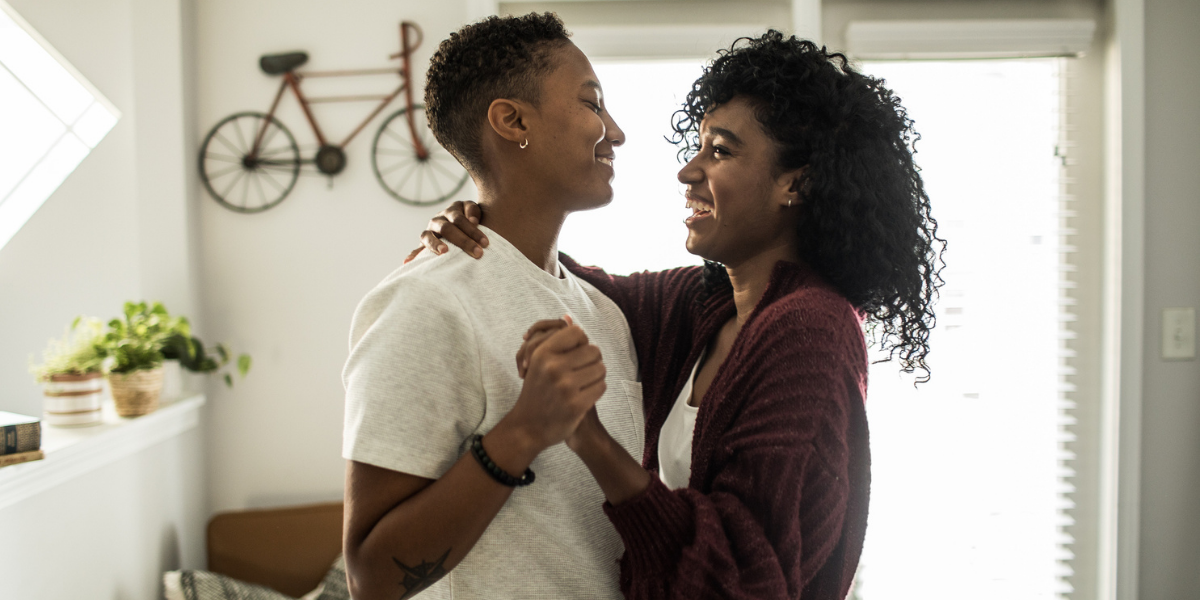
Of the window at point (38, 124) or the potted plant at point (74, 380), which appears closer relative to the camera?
the potted plant at point (74, 380)

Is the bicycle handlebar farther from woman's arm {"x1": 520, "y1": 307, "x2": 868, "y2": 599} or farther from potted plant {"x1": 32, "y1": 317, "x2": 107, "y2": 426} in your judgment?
woman's arm {"x1": 520, "y1": 307, "x2": 868, "y2": 599}

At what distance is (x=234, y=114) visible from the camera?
7.87ft

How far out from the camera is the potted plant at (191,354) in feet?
6.96

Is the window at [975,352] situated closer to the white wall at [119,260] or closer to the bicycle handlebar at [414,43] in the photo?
the bicycle handlebar at [414,43]

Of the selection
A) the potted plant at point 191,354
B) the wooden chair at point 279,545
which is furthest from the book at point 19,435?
the wooden chair at point 279,545

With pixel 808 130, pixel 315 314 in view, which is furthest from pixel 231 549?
pixel 808 130

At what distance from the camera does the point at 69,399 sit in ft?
6.07

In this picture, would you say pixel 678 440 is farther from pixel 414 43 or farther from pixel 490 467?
pixel 414 43

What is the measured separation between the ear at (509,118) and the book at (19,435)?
52.8 inches

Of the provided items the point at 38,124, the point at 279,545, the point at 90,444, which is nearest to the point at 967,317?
the point at 279,545

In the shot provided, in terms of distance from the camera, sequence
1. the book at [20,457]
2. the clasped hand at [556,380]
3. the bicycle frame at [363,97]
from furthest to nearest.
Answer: the bicycle frame at [363,97] → the book at [20,457] → the clasped hand at [556,380]

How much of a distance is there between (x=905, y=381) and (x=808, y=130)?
1.51 m

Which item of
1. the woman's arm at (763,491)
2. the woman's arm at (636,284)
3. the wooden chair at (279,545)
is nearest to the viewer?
the woman's arm at (763,491)

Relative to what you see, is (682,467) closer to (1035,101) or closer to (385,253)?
(385,253)
